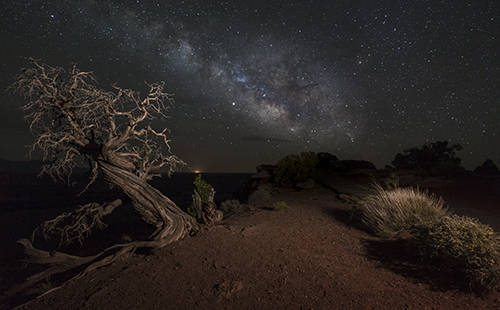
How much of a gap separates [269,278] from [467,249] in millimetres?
3551

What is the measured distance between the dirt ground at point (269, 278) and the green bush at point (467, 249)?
0.75 feet

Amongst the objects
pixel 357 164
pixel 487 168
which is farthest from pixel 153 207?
pixel 487 168

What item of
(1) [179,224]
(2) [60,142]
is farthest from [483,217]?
(2) [60,142]

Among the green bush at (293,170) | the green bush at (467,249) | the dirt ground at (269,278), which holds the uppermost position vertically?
the green bush at (293,170)

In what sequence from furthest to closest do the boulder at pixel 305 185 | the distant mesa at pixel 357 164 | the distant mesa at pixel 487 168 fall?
the distant mesa at pixel 357 164 < the distant mesa at pixel 487 168 < the boulder at pixel 305 185

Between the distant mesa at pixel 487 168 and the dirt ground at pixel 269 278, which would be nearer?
the dirt ground at pixel 269 278

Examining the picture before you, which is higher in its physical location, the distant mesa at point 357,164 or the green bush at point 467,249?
the distant mesa at point 357,164

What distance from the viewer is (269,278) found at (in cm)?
449

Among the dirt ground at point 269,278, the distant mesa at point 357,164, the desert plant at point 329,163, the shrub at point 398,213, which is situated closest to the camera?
the dirt ground at point 269,278

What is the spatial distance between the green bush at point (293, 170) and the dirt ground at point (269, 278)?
711cm

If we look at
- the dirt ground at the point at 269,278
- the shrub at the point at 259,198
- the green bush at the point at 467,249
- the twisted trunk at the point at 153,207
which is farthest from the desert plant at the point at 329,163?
the twisted trunk at the point at 153,207

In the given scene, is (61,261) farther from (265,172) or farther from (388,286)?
(265,172)

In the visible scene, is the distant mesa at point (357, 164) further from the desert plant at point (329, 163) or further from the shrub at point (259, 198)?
the shrub at point (259, 198)

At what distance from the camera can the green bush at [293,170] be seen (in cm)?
1425
